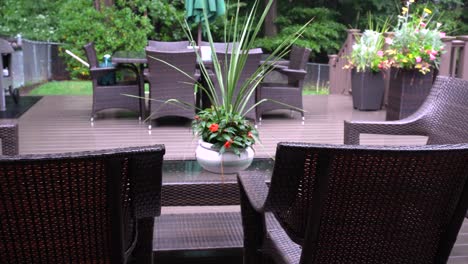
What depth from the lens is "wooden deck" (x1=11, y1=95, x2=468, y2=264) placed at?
4.61m

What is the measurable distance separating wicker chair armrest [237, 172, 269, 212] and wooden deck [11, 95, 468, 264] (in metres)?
1.85

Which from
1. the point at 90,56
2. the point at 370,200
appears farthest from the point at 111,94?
the point at 370,200

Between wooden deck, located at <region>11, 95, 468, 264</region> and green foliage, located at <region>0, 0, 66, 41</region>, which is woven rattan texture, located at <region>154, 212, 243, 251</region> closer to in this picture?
wooden deck, located at <region>11, 95, 468, 264</region>

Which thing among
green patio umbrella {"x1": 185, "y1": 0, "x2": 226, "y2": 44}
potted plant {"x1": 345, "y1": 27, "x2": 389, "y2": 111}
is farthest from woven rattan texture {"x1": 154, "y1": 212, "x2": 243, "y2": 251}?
potted plant {"x1": 345, "y1": 27, "x2": 389, "y2": 111}

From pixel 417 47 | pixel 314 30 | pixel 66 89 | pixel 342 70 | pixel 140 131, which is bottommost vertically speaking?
pixel 66 89

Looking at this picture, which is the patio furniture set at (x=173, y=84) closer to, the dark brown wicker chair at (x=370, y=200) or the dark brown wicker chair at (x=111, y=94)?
the dark brown wicker chair at (x=111, y=94)

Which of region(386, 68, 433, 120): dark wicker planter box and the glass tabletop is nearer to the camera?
the glass tabletop

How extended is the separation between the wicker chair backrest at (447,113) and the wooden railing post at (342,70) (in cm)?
478

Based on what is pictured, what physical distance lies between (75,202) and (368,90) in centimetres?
545

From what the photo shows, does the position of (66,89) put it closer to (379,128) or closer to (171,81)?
(171,81)

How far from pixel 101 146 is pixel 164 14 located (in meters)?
8.27

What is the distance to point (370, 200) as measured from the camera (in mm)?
1500

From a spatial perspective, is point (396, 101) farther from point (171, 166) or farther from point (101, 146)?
point (171, 166)

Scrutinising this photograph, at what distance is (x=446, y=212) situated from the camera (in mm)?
1598
